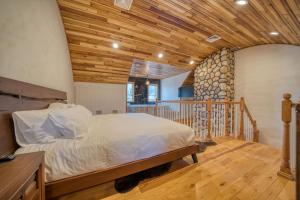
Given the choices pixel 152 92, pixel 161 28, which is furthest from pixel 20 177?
pixel 152 92

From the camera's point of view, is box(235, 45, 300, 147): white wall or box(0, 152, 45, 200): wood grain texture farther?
box(235, 45, 300, 147): white wall

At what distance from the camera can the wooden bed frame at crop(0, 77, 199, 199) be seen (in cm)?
111

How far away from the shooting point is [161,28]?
10.9ft

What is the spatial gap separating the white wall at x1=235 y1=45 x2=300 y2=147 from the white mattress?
3.68 meters

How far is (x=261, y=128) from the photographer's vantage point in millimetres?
4238

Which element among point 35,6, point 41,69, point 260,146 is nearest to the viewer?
point 35,6

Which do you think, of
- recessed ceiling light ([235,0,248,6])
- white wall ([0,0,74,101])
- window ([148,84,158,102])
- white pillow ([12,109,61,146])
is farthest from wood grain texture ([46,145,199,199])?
window ([148,84,158,102])

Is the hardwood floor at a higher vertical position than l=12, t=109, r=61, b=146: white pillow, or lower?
lower

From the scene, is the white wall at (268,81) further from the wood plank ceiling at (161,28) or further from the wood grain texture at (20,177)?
the wood grain texture at (20,177)

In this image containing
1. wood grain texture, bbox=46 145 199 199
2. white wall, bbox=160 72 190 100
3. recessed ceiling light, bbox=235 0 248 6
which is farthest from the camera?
white wall, bbox=160 72 190 100

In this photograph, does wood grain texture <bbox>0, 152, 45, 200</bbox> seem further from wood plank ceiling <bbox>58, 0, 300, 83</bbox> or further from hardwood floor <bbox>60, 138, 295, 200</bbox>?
wood plank ceiling <bbox>58, 0, 300, 83</bbox>

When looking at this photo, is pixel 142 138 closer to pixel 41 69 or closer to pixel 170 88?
pixel 41 69

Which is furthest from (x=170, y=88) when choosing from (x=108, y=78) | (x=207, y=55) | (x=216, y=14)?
(x=216, y=14)

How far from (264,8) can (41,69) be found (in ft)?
11.6
